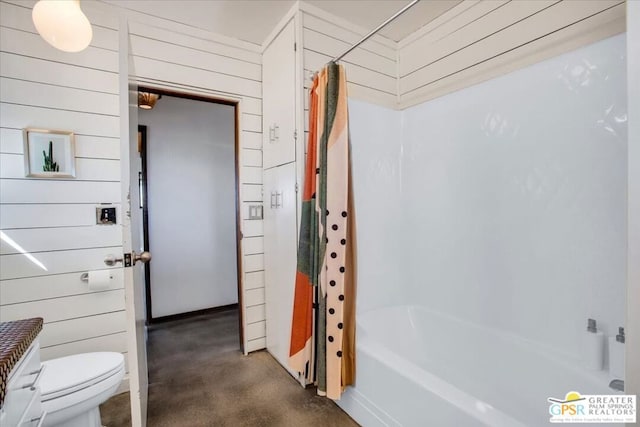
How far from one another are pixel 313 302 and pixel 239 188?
118 cm

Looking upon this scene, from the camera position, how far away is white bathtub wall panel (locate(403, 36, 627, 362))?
1.39 meters

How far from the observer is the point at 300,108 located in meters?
2.00

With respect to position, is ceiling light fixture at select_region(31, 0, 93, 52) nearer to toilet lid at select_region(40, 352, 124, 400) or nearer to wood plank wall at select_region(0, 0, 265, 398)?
wood plank wall at select_region(0, 0, 265, 398)

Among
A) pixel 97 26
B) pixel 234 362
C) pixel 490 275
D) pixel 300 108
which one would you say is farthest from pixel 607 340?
pixel 97 26

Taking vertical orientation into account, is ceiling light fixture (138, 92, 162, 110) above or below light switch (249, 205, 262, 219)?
above

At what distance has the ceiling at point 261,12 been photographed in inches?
78.5

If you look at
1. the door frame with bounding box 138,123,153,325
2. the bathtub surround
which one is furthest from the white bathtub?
the door frame with bounding box 138,123,153,325

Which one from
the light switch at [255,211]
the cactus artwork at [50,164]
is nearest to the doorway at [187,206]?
the light switch at [255,211]

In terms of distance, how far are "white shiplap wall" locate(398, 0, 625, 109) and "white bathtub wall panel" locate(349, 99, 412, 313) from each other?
0.36 meters

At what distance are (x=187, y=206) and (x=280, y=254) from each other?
1.62 meters

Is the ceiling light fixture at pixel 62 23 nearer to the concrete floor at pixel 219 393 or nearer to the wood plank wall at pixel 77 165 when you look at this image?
the wood plank wall at pixel 77 165

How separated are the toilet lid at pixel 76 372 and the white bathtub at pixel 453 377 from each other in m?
1.27

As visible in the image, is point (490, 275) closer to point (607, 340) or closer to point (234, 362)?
point (607, 340)

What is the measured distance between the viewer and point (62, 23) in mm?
1147
